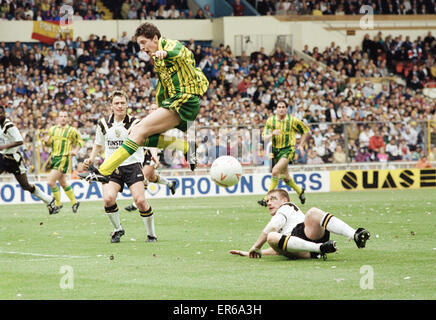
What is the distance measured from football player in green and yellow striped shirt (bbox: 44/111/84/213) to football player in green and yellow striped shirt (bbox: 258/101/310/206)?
4.67 m

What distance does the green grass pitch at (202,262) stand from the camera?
805 centimetres

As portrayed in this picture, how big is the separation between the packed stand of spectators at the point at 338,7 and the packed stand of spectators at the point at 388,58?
70.6 inches

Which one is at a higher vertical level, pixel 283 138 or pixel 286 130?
pixel 286 130

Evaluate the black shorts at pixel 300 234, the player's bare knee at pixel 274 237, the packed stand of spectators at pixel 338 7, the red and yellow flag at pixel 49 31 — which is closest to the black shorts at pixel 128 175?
the player's bare knee at pixel 274 237

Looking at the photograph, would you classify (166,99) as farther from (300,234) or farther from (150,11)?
(150,11)

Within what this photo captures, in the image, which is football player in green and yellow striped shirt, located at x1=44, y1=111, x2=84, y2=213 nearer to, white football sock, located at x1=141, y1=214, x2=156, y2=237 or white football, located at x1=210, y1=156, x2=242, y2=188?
white football sock, located at x1=141, y1=214, x2=156, y2=237

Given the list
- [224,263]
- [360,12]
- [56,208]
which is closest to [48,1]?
[360,12]

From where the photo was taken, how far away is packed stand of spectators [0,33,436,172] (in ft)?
89.0

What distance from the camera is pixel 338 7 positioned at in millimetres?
39844

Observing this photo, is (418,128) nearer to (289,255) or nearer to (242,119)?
(242,119)

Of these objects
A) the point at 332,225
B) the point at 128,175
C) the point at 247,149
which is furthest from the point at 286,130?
the point at 332,225

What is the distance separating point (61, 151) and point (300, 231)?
1227cm

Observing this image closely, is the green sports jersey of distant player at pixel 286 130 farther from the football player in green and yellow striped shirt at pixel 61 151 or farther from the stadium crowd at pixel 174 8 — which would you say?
the stadium crowd at pixel 174 8

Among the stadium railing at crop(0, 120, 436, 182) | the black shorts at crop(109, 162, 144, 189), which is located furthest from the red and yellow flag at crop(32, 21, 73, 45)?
the black shorts at crop(109, 162, 144, 189)
